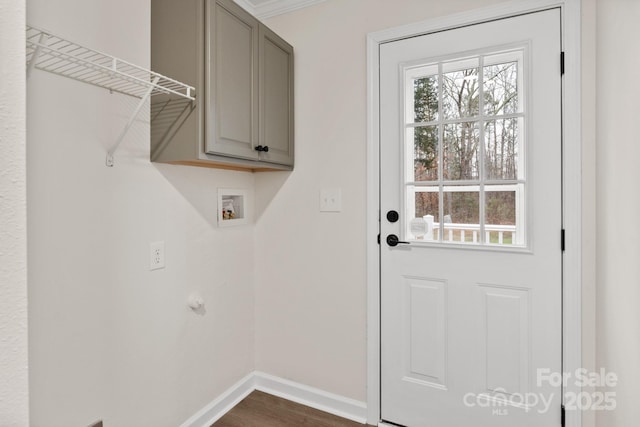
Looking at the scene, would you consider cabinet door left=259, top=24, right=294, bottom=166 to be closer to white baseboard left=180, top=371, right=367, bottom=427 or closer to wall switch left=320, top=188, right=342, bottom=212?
wall switch left=320, top=188, right=342, bottom=212

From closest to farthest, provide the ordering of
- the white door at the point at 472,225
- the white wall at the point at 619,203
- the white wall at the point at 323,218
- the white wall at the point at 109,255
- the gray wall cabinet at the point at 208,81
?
the white wall at the point at 619,203, the white wall at the point at 109,255, the gray wall cabinet at the point at 208,81, the white door at the point at 472,225, the white wall at the point at 323,218

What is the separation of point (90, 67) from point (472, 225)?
1664 millimetres

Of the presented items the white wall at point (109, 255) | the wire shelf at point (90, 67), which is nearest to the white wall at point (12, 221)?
the wire shelf at point (90, 67)

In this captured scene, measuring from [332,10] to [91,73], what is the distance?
1.30 meters

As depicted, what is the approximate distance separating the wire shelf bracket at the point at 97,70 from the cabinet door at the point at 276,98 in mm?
458

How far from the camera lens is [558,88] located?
1.54 meters

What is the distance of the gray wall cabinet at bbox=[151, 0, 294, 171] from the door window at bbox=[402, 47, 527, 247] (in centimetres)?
78

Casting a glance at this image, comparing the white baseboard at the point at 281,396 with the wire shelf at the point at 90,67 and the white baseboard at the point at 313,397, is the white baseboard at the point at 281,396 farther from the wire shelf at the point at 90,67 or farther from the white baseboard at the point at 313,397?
the wire shelf at the point at 90,67

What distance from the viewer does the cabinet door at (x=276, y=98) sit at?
1.84 m

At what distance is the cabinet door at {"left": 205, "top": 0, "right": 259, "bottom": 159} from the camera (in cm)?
151

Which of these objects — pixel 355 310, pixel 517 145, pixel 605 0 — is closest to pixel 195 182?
pixel 355 310

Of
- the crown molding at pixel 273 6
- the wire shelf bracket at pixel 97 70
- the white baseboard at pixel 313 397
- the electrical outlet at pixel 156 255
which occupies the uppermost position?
the crown molding at pixel 273 6

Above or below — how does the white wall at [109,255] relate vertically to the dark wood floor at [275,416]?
above

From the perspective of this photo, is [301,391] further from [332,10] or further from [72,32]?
[332,10]
